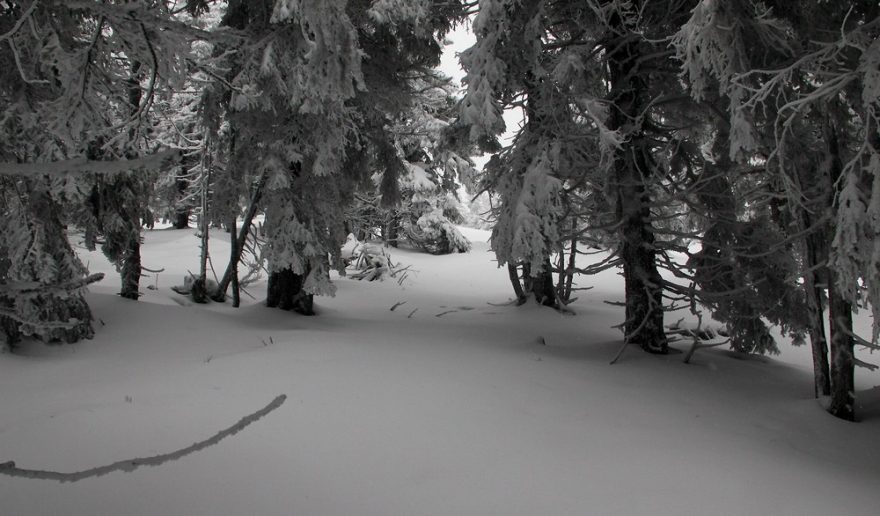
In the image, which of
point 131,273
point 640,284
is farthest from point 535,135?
point 131,273

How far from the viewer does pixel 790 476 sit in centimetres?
326

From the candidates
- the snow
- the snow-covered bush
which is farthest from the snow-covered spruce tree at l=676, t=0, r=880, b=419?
the snow-covered bush

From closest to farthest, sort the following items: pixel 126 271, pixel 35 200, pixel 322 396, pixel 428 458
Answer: pixel 428 458 < pixel 322 396 < pixel 35 200 < pixel 126 271

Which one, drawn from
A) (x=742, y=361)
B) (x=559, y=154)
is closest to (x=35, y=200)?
(x=559, y=154)

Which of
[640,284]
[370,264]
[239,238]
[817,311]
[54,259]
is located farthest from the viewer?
[370,264]

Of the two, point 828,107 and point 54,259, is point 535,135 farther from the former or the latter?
point 54,259

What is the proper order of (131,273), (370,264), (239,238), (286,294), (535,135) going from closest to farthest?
(535,135)
(131,273)
(286,294)
(239,238)
(370,264)

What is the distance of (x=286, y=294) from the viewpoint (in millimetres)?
8125

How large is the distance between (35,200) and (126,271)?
8.64 ft

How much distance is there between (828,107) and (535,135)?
2640 mm

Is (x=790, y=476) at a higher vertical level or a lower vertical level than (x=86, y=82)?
lower

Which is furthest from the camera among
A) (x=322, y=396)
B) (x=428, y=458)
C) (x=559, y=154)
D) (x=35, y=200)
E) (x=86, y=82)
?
(x=559, y=154)

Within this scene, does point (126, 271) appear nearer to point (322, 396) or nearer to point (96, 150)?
point (96, 150)

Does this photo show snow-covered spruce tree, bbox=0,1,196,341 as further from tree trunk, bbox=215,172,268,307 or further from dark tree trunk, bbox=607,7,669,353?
dark tree trunk, bbox=607,7,669,353
